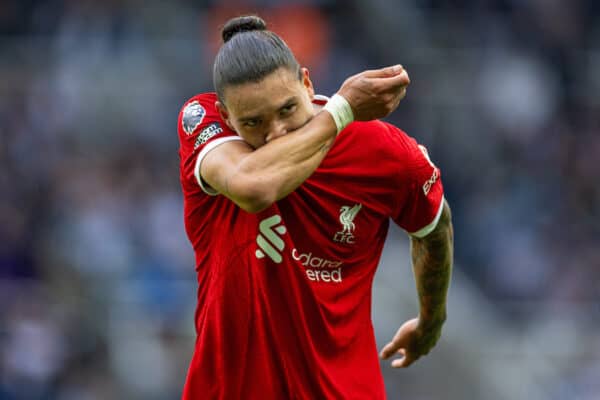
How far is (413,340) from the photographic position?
4664 millimetres

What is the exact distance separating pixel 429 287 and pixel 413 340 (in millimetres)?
294

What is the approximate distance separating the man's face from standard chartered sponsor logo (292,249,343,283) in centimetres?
45

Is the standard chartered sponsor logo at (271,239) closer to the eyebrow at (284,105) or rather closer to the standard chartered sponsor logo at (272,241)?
the standard chartered sponsor logo at (272,241)

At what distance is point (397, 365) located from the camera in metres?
4.74

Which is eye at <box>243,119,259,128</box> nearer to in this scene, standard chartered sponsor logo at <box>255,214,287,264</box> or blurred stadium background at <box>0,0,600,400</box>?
standard chartered sponsor logo at <box>255,214,287,264</box>

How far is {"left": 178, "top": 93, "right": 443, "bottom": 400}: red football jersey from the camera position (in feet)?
12.4

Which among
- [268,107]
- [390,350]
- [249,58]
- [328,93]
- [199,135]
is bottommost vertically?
[390,350]

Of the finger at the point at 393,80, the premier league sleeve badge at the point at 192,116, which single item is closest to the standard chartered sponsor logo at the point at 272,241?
the premier league sleeve badge at the point at 192,116

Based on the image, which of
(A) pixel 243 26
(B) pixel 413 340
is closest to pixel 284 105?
(A) pixel 243 26

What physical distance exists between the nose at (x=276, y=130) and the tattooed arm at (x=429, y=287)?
0.95m

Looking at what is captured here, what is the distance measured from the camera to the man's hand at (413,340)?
4629 millimetres

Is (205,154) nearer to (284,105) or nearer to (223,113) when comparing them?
(223,113)

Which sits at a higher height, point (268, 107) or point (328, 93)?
point (268, 107)

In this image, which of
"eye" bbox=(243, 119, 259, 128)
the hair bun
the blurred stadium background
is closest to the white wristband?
"eye" bbox=(243, 119, 259, 128)
